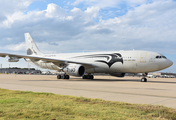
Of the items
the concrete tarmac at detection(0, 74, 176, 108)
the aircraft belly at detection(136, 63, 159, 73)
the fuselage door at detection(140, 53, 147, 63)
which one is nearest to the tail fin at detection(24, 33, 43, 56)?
the concrete tarmac at detection(0, 74, 176, 108)

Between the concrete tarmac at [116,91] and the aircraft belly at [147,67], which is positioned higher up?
the aircraft belly at [147,67]

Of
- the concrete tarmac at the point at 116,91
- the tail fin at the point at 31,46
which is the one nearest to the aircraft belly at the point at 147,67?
the concrete tarmac at the point at 116,91

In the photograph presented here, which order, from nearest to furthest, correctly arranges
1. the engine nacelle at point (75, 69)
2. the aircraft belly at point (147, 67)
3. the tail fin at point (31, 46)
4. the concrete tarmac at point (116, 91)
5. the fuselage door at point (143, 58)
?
the concrete tarmac at point (116, 91) < the aircraft belly at point (147, 67) < the fuselage door at point (143, 58) < the engine nacelle at point (75, 69) < the tail fin at point (31, 46)

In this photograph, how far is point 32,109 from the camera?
5.17m

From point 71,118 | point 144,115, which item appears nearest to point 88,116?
point 71,118

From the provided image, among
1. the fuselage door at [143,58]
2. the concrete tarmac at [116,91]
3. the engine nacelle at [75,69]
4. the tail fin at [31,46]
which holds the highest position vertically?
the tail fin at [31,46]

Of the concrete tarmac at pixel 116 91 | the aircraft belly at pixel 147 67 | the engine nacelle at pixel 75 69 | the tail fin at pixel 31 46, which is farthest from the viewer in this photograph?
the tail fin at pixel 31 46

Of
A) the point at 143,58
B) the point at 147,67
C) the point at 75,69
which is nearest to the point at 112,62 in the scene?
the point at 143,58

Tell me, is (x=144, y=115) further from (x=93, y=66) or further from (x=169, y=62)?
(x=93, y=66)

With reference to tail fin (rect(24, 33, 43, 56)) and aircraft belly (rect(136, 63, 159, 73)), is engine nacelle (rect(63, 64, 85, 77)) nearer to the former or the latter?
aircraft belly (rect(136, 63, 159, 73))

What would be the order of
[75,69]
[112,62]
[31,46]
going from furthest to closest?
1. [31,46]
2. [112,62]
3. [75,69]

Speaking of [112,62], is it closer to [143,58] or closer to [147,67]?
[143,58]

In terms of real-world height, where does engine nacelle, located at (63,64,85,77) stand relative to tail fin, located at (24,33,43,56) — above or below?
below

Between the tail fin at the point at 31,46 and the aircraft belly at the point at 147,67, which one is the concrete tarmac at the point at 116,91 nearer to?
the aircraft belly at the point at 147,67
